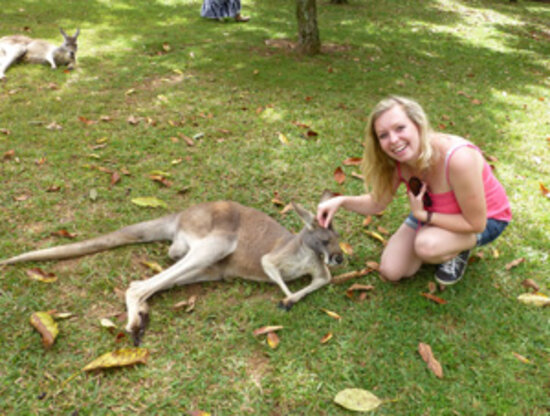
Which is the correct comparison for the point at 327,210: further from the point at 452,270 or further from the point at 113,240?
the point at 113,240

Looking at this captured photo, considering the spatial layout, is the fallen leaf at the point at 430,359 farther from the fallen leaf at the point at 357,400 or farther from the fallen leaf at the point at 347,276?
the fallen leaf at the point at 347,276

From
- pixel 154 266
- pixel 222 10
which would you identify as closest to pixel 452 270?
pixel 154 266

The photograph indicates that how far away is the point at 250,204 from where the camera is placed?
3900mm

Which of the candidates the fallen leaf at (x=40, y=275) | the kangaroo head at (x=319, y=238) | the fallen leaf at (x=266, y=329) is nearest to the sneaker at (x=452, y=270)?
the kangaroo head at (x=319, y=238)

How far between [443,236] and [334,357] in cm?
118

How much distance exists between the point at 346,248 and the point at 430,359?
1198 mm

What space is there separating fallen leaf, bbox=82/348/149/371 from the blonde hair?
195cm

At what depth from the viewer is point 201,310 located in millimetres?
2791

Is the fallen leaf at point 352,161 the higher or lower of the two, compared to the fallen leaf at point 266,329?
higher

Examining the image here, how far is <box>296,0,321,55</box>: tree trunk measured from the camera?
23.2 feet

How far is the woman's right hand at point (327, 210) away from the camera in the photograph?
9.27 ft

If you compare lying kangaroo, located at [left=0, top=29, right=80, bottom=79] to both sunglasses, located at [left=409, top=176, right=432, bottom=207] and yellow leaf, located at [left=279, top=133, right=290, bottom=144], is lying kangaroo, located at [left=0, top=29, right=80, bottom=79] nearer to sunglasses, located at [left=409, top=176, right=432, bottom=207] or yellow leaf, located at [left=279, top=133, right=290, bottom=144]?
yellow leaf, located at [left=279, top=133, right=290, bottom=144]

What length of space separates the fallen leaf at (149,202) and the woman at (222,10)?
305 inches

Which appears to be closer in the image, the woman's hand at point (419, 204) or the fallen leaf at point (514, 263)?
the woman's hand at point (419, 204)
